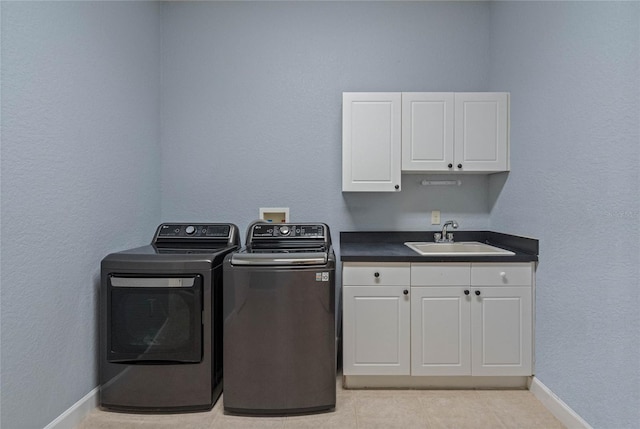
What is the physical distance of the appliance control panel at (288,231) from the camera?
2402 mm

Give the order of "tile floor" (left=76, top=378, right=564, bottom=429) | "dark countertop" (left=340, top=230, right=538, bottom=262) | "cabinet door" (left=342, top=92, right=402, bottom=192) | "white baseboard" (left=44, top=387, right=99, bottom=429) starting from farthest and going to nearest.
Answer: "cabinet door" (left=342, top=92, right=402, bottom=192), "dark countertop" (left=340, top=230, right=538, bottom=262), "tile floor" (left=76, top=378, right=564, bottom=429), "white baseboard" (left=44, top=387, right=99, bottom=429)

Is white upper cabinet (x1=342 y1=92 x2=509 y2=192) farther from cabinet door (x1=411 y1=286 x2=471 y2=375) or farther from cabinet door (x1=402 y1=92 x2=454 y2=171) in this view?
cabinet door (x1=411 y1=286 x2=471 y2=375)

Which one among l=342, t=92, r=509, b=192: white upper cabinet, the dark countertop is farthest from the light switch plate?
l=342, t=92, r=509, b=192: white upper cabinet

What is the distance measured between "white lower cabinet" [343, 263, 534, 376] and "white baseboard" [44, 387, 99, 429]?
1431 millimetres

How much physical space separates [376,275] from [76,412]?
174 centimetres

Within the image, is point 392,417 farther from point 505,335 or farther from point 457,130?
point 457,130

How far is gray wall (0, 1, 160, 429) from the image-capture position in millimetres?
1450

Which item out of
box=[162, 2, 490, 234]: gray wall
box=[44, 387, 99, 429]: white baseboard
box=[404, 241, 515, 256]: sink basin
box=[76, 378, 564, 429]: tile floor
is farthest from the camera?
box=[162, 2, 490, 234]: gray wall

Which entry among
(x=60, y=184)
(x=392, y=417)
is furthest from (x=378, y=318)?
(x=60, y=184)

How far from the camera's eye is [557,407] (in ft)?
6.11

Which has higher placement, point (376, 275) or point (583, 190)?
point (583, 190)

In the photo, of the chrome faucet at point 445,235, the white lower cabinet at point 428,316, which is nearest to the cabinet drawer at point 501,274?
the white lower cabinet at point 428,316

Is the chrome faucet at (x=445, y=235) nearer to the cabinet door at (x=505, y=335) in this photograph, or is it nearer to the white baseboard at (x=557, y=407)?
the cabinet door at (x=505, y=335)

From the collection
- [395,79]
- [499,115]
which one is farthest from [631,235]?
[395,79]
